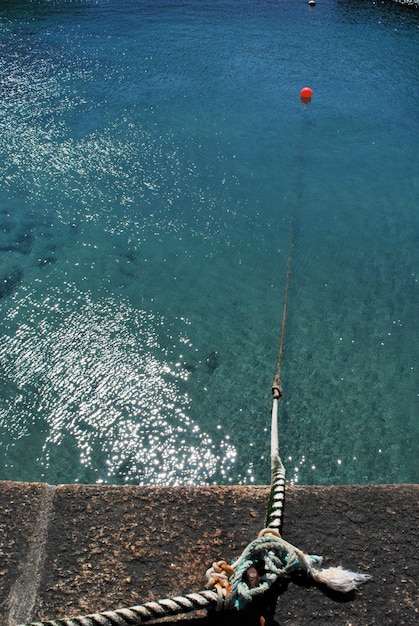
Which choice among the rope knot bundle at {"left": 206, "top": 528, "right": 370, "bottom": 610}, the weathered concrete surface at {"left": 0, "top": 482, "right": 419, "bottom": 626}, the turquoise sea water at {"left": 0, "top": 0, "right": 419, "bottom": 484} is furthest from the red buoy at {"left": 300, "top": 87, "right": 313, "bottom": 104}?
the rope knot bundle at {"left": 206, "top": 528, "right": 370, "bottom": 610}

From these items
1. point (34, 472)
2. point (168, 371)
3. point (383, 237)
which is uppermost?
point (383, 237)

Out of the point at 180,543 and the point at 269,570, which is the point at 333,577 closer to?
the point at 269,570

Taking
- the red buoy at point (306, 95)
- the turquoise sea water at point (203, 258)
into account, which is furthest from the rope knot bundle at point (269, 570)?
the red buoy at point (306, 95)

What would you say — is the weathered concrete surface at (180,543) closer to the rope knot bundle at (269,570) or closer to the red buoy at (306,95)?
the rope knot bundle at (269,570)

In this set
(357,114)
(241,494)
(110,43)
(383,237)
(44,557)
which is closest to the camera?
(44,557)

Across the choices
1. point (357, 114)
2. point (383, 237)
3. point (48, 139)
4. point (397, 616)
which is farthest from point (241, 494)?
point (357, 114)

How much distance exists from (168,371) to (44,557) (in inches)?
75.6

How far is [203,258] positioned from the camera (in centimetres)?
470

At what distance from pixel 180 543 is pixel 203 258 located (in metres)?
3.08

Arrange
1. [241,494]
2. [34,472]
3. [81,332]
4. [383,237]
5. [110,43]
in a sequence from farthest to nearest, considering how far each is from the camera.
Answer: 1. [110,43]
2. [383,237]
3. [81,332]
4. [34,472]
5. [241,494]

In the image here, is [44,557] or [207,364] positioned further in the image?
[207,364]

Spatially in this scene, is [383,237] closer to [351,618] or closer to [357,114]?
[357,114]

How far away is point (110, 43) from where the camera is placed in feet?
27.0

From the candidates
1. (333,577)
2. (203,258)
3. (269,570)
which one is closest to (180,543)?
(269,570)
